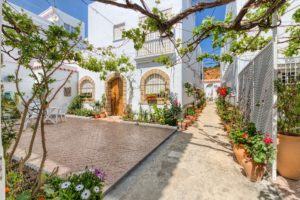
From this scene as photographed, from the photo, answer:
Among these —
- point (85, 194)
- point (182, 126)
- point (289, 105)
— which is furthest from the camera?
point (182, 126)

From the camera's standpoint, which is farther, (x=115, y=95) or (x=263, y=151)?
(x=115, y=95)

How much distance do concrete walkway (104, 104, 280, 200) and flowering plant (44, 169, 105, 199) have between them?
73cm

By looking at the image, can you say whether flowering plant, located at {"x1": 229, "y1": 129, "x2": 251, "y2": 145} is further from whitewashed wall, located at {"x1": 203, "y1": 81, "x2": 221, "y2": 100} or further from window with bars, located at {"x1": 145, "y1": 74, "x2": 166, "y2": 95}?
whitewashed wall, located at {"x1": 203, "y1": 81, "x2": 221, "y2": 100}

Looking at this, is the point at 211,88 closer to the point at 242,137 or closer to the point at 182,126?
the point at 182,126

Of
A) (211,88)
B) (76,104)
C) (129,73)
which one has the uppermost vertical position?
(211,88)

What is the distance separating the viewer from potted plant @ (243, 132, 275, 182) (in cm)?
305

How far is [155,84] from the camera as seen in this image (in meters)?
9.02

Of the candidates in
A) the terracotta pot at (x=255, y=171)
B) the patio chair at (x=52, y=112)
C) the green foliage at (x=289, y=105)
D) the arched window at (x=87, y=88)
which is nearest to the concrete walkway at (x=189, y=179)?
the terracotta pot at (x=255, y=171)

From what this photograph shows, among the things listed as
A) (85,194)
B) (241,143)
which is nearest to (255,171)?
(241,143)

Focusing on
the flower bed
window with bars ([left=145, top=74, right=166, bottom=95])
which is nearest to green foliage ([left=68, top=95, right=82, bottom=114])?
window with bars ([left=145, top=74, right=166, bottom=95])

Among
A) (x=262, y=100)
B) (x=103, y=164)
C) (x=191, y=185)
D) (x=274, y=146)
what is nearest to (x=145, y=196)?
(x=191, y=185)

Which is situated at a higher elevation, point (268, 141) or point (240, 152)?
point (268, 141)

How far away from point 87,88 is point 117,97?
265 cm

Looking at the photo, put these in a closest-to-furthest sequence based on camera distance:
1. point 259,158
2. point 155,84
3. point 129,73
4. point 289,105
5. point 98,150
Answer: point 259,158 → point 289,105 → point 98,150 → point 155,84 → point 129,73
